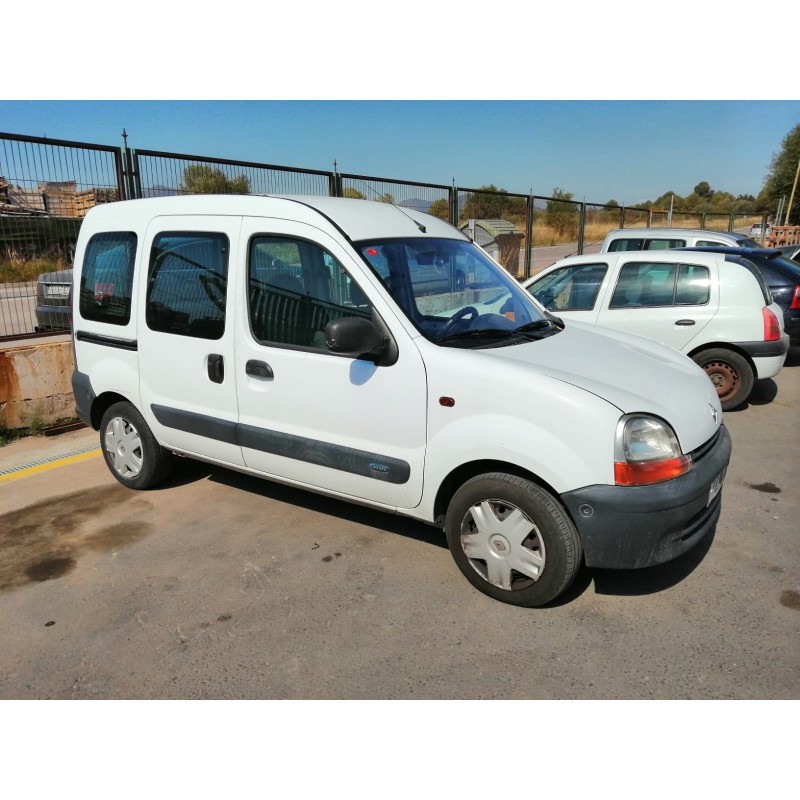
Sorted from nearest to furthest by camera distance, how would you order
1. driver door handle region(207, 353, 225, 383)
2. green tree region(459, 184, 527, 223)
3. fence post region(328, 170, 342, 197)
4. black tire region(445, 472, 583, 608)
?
black tire region(445, 472, 583, 608) → driver door handle region(207, 353, 225, 383) → fence post region(328, 170, 342, 197) → green tree region(459, 184, 527, 223)

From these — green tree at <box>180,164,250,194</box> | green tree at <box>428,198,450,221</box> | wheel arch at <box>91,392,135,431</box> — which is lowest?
wheel arch at <box>91,392,135,431</box>

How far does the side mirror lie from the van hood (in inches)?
23.4

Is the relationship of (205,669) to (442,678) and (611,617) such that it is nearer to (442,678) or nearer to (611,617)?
(442,678)

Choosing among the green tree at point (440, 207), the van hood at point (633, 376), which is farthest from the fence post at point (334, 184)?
the van hood at point (633, 376)

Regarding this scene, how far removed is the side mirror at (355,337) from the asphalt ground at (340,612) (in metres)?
1.28

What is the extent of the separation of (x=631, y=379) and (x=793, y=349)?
6.72 metres

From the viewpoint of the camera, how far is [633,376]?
313 cm

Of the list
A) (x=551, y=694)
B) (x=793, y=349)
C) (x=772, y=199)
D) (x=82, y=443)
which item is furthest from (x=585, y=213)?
(x=772, y=199)

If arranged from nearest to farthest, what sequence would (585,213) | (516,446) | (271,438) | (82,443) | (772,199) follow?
(516,446) < (271,438) < (82,443) < (585,213) < (772,199)

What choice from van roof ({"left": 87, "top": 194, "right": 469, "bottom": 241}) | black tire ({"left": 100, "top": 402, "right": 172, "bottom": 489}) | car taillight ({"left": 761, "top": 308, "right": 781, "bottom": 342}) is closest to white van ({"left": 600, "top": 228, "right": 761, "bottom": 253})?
car taillight ({"left": 761, "top": 308, "right": 781, "bottom": 342})

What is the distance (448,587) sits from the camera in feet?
10.9

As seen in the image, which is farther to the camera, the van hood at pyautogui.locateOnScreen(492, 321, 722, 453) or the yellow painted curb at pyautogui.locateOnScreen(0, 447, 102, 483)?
the yellow painted curb at pyautogui.locateOnScreen(0, 447, 102, 483)

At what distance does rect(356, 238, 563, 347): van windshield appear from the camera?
10.8 feet

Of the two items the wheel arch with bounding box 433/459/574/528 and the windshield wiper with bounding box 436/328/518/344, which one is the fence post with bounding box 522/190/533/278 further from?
the wheel arch with bounding box 433/459/574/528
